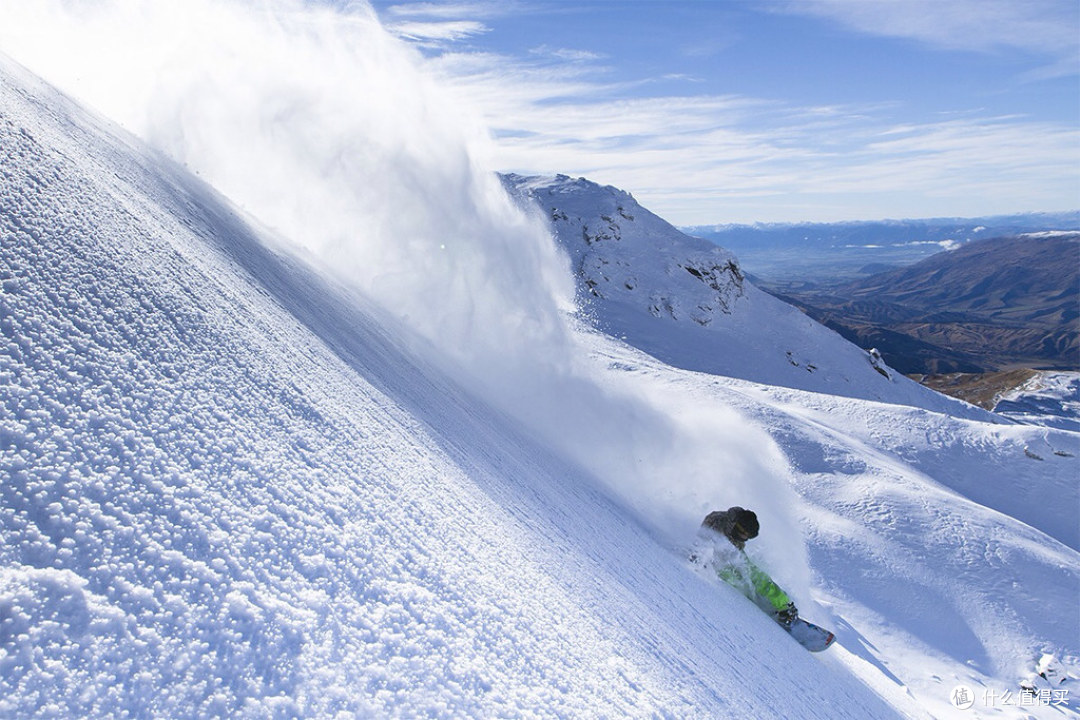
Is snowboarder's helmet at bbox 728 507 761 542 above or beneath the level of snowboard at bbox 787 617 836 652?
above

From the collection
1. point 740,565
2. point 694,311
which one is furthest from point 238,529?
point 694,311

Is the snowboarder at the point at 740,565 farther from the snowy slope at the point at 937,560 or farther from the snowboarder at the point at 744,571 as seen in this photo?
the snowy slope at the point at 937,560

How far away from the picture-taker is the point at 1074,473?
23.4 meters

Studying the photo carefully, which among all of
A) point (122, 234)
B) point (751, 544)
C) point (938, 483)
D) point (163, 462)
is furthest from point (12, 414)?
point (938, 483)

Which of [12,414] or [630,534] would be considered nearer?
[12,414]

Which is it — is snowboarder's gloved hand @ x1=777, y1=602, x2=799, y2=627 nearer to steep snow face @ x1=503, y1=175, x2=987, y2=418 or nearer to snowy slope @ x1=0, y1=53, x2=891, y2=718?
snowy slope @ x1=0, y1=53, x2=891, y2=718

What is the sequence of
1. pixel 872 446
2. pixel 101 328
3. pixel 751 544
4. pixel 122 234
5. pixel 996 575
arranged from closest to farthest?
pixel 101 328, pixel 122 234, pixel 751 544, pixel 996 575, pixel 872 446

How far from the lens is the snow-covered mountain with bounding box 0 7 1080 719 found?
2.29m

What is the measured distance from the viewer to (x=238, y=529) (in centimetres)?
277

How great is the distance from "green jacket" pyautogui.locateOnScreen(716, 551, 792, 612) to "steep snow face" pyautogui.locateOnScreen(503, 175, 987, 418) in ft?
107

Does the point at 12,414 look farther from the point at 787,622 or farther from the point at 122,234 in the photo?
the point at 787,622

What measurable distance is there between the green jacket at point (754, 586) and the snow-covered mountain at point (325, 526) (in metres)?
0.41

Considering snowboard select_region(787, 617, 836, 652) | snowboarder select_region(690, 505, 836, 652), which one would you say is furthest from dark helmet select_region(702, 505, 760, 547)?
snowboard select_region(787, 617, 836, 652)

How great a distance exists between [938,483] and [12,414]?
2504 centimetres
